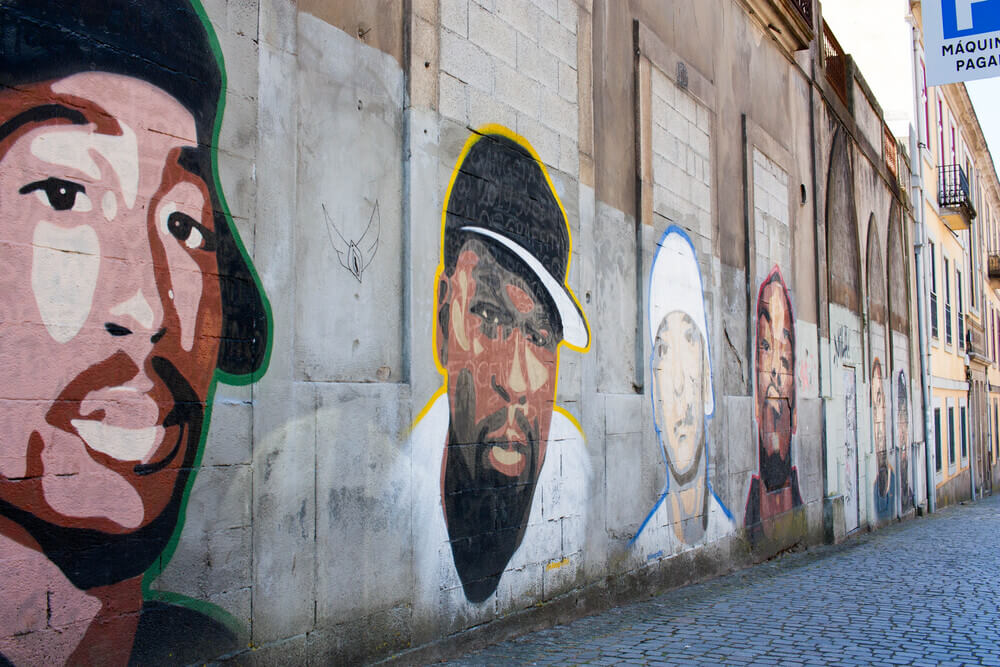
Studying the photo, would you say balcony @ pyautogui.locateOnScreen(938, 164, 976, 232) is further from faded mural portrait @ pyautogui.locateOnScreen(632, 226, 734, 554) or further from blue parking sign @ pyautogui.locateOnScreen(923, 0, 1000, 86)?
faded mural portrait @ pyautogui.locateOnScreen(632, 226, 734, 554)

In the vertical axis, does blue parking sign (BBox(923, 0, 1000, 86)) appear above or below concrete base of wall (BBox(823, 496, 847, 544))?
above

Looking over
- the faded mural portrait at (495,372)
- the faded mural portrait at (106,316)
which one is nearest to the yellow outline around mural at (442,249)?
the faded mural portrait at (495,372)

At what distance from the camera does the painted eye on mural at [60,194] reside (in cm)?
333

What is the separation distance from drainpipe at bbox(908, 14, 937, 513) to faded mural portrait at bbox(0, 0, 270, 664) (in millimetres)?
18885

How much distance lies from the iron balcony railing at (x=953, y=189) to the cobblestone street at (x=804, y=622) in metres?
15.4

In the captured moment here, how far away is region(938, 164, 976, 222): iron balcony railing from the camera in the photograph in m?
23.9

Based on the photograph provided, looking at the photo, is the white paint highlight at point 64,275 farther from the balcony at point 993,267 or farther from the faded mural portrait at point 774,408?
the balcony at point 993,267

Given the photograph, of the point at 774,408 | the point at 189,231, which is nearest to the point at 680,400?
the point at 774,408

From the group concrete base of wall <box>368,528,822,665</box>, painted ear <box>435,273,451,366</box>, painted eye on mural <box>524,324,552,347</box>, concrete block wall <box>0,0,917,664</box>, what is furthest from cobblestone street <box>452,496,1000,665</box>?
painted eye on mural <box>524,324,552,347</box>

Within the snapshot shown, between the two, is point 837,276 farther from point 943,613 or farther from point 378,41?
point 378,41

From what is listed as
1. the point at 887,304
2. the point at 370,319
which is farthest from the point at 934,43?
the point at 887,304

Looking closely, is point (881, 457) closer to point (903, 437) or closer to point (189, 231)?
point (903, 437)

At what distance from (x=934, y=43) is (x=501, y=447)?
7189mm

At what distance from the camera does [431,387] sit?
5.33 m
